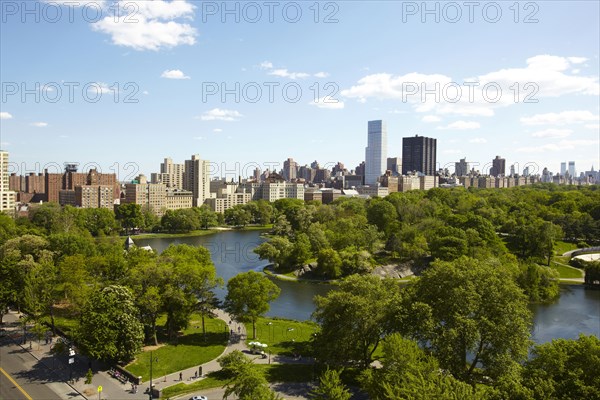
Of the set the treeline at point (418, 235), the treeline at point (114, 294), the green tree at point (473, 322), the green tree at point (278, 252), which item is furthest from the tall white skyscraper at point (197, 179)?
the green tree at point (473, 322)

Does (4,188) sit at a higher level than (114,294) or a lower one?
higher

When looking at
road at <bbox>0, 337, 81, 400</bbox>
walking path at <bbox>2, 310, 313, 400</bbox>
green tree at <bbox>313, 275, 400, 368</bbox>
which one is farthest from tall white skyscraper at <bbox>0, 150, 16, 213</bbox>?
green tree at <bbox>313, 275, 400, 368</bbox>

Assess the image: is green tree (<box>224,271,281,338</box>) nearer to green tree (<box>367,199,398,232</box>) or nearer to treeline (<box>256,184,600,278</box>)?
treeline (<box>256,184,600,278</box>)

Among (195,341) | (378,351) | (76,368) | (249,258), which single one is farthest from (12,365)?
(249,258)

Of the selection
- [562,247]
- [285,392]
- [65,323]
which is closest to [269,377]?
[285,392]

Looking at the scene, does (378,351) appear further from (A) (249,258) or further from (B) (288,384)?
(A) (249,258)

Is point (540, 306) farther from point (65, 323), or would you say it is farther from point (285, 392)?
point (65, 323)

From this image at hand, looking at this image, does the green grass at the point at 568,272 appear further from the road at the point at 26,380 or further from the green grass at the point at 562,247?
the road at the point at 26,380
